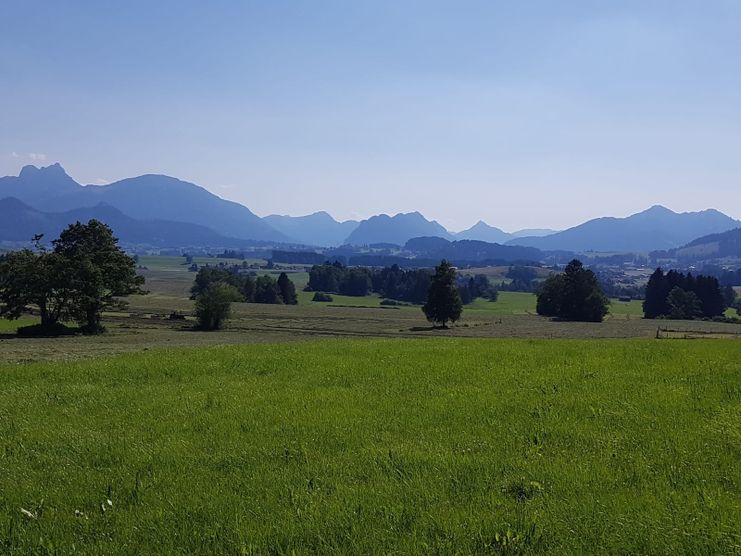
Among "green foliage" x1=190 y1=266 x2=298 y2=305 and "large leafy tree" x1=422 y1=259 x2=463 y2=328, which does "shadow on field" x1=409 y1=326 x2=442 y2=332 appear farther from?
"green foliage" x1=190 y1=266 x2=298 y2=305

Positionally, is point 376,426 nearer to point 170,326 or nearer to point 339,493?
point 339,493

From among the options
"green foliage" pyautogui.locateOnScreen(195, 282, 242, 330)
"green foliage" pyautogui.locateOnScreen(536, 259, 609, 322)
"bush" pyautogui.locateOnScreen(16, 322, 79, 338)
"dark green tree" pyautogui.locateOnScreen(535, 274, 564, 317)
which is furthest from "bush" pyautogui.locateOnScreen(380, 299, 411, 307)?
"bush" pyautogui.locateOnScreen(16, 322, 79, 338)

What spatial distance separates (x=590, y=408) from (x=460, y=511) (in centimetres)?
544

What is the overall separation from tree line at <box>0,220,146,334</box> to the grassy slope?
5585 centimetres

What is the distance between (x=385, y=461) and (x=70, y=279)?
66.2m

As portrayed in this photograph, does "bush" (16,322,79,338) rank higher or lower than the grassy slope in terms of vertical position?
lower

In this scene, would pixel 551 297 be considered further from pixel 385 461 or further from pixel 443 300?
pixel 385 461

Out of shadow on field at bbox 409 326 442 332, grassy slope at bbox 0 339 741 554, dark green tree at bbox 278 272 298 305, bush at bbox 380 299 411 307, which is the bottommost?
bush at bbox 380 299 411 307

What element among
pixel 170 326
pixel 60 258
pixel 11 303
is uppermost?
pixel 60 258

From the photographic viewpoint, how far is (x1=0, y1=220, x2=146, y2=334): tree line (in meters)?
64.8

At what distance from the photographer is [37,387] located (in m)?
14.9

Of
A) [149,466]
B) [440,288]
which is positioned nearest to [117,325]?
[440,288]

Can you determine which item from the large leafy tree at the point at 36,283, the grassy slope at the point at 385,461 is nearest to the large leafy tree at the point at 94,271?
the large leafy tree at the point at 36,283

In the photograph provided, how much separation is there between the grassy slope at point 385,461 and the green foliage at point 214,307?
238 ft
